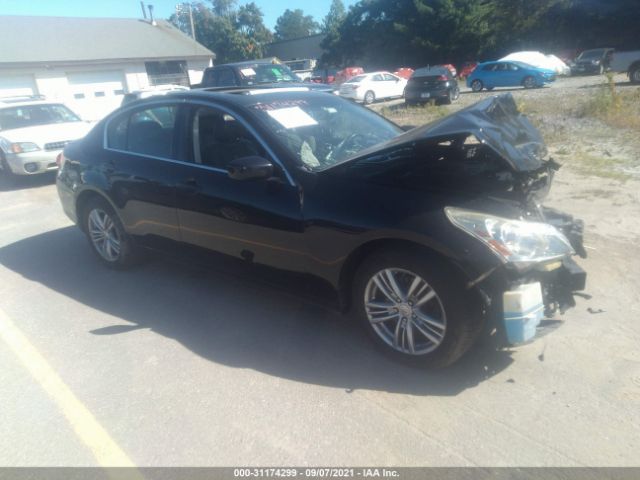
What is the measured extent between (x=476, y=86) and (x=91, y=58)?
21.4 metres

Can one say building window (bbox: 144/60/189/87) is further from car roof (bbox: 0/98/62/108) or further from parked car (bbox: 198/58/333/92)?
car roof (bbox: 0/98/62/108)

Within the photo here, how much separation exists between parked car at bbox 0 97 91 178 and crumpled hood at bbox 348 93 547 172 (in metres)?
8.51

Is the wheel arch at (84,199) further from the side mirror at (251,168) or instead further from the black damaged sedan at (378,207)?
the side mirror at (251,168)

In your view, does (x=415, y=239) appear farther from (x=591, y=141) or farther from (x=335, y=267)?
(x=591, y=141)


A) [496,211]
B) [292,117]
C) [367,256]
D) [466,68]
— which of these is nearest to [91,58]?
[292,117]

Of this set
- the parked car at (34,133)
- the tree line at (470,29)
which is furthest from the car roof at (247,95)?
the tree line at (470,29)

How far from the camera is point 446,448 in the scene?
2.50 meters

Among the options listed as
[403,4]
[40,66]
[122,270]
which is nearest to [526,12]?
[403,4]

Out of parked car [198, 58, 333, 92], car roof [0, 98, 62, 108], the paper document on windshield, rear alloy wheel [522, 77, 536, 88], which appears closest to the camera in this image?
the paper document on windshield

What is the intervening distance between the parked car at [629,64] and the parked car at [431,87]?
7.75m

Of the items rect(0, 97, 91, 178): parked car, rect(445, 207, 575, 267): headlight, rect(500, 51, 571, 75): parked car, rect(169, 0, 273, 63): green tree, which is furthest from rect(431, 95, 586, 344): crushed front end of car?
rect(169, 0, 273, 63): green tree

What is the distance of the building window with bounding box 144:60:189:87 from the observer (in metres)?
31.2

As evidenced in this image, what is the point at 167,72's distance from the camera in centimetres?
3247

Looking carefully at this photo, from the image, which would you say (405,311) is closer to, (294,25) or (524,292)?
(524,292)
